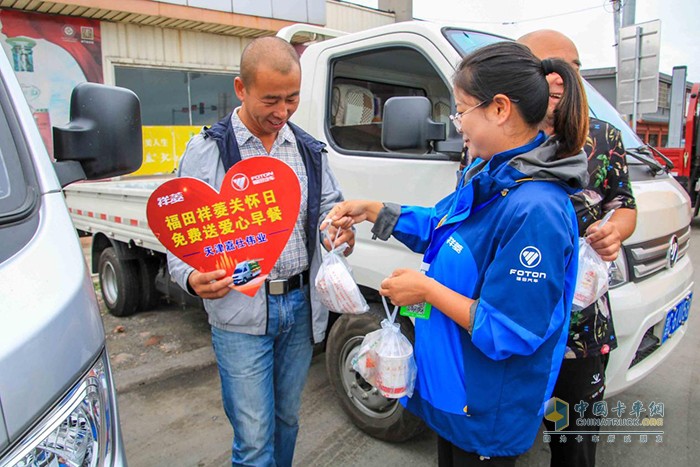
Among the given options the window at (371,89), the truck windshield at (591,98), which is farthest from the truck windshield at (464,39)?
the window at (371,89)

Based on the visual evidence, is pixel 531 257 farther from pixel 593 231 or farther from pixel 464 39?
pixel 464 39

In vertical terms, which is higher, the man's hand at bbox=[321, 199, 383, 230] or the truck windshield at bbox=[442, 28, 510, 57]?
the truck windshield at bbox=[442, 28, 510, 57]

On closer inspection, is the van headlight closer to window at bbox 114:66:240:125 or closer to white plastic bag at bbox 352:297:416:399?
white plastic bag at bbox 352:297:416:399

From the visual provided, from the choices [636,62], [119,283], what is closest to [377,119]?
[119,283]

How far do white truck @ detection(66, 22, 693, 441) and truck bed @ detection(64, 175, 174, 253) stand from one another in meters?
1.66

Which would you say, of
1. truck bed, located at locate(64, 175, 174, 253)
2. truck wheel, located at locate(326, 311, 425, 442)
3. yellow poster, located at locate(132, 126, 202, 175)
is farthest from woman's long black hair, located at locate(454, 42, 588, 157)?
yellow poster, located at locate(132, 126, 202, 175)

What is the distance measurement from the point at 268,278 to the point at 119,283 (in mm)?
3541

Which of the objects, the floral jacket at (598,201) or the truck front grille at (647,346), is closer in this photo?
the floral jacket at (598,201)

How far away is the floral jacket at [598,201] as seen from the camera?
177 centimetres

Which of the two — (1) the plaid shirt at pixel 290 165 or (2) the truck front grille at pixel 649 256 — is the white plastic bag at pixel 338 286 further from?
(2) the truck front grille at pixel 649 256

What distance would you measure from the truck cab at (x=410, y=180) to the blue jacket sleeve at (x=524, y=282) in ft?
3.94

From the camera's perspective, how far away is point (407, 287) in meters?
1.33

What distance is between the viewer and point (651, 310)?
2295 millimetres

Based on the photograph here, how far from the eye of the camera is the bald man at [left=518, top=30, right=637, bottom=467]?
5.77ft
